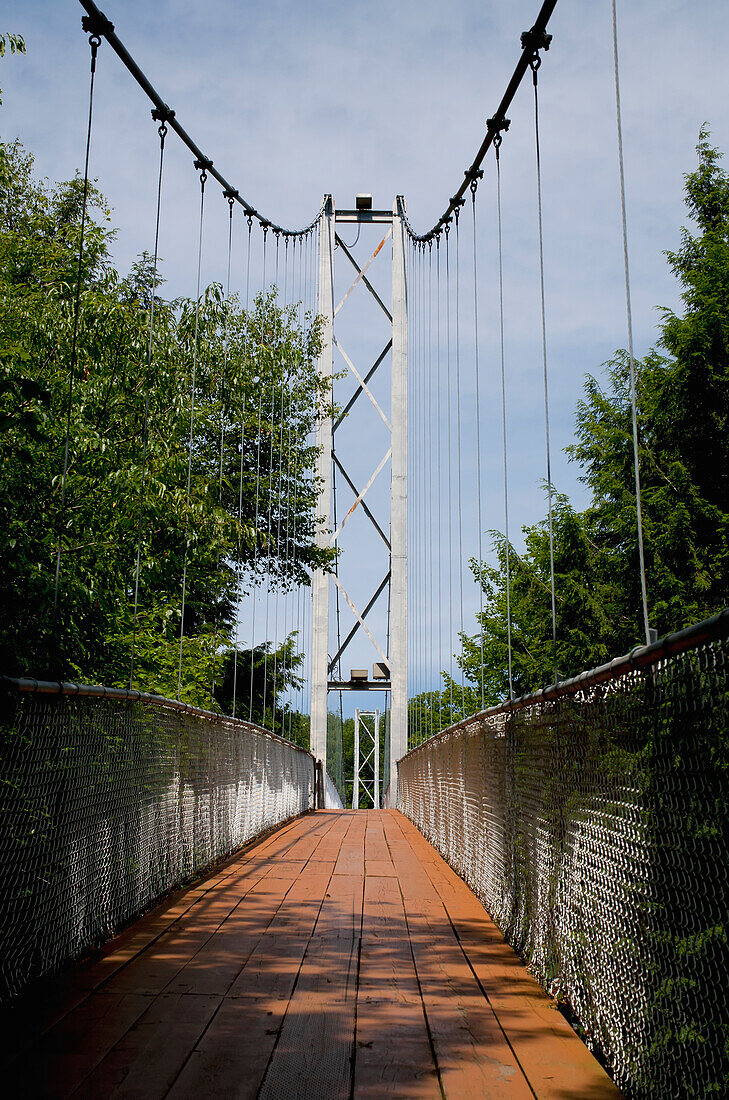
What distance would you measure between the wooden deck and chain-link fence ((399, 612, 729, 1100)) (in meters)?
0.15

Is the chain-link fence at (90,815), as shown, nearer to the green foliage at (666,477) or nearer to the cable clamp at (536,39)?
the cable clamp at (536,39)

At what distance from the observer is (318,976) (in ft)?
9.03

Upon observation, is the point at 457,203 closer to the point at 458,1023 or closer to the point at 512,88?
the point at 512,88

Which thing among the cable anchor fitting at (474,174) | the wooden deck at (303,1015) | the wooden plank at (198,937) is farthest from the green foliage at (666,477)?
the wooden deck at (303,1015)

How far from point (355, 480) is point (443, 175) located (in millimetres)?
8170

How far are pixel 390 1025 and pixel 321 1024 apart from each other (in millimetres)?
159

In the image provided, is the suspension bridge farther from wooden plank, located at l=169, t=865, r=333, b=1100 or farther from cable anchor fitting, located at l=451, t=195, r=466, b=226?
cable anchor fitting, located at l=451, t=195, r=466, b=226

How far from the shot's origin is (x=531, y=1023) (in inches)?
91.5

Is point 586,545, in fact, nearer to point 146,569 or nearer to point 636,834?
point 146,569

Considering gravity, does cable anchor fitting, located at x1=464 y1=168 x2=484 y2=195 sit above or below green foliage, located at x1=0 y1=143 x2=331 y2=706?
above

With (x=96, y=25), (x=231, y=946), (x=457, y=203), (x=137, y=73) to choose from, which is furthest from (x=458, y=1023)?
(x=457, y=203)

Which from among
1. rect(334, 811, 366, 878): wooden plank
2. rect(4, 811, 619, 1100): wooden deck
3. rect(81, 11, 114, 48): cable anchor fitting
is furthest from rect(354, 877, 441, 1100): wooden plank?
rect(81, 11, 114, 48): cable anchor fitting

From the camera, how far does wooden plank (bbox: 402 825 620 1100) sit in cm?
190

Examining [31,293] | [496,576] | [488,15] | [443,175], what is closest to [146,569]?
[31,293]
